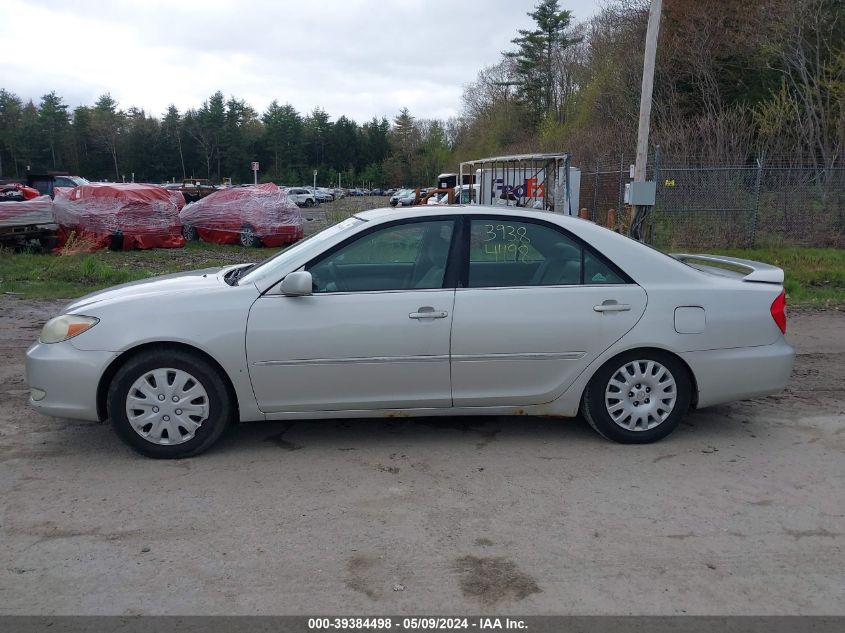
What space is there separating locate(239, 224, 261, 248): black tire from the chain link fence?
8.89 metres

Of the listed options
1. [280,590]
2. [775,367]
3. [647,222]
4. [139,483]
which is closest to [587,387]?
[775,367]

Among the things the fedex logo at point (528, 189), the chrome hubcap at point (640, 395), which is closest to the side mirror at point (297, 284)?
the chrome hubcap at point (640, 395)

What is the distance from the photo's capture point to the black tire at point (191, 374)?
463cm

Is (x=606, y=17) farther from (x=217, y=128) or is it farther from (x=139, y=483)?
(x=217, y=128)

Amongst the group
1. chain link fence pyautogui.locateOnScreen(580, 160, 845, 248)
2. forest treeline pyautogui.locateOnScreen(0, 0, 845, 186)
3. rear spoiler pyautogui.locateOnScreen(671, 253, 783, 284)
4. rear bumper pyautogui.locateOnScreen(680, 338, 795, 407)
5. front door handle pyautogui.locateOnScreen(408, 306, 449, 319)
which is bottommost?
rear bumper pyautogui.locateOnScreen(680, 338, 795, 407)

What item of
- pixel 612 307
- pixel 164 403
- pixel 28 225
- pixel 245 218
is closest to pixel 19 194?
pixel 245 218

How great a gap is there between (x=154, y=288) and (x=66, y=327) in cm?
60

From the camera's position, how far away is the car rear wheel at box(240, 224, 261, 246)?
1941 centimetres

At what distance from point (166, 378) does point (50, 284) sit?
855 centimetres

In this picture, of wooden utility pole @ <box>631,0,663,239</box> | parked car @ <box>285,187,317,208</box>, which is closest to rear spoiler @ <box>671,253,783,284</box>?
wooden utility pole @ <box>631,0,663,239</box>

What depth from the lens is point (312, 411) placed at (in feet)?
15.9

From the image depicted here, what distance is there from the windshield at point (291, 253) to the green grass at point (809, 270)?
754 cm
